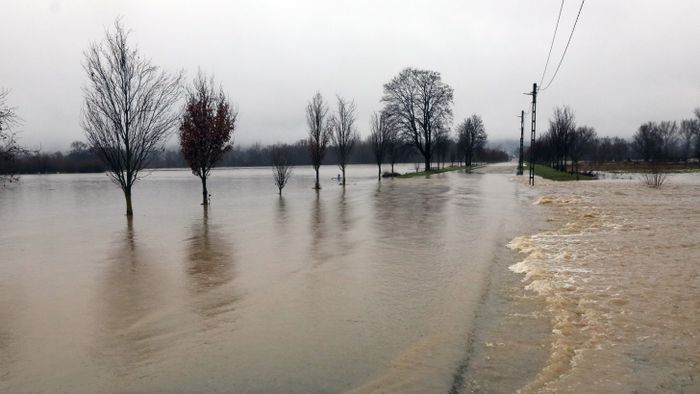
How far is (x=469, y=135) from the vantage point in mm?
87250

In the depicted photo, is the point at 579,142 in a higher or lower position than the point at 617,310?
higher

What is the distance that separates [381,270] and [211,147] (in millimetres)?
17098

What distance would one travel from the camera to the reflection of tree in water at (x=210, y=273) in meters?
6.54

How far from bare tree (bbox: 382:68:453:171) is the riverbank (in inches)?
1826

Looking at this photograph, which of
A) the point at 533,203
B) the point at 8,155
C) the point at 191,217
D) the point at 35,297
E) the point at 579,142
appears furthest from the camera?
the point at 579,142

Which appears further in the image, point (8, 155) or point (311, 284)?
point (8, 155)

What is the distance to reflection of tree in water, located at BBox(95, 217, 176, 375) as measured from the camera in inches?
191

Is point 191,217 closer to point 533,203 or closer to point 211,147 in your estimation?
point 211,147

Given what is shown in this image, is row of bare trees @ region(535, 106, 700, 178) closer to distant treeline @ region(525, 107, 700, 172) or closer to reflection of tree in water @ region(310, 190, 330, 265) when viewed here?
distant treeline @ region(525, 107, 700, 172)

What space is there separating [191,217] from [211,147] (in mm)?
6244

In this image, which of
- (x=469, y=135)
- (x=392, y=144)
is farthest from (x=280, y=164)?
(x=469, y=135)

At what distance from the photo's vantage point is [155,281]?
7984 mm

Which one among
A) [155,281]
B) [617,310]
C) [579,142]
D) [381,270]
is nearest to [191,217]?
[155,281]

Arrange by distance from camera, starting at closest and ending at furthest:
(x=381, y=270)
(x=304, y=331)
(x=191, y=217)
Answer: (x=304, y=331) < (x=381, y=270) < (x=191, y=217)
